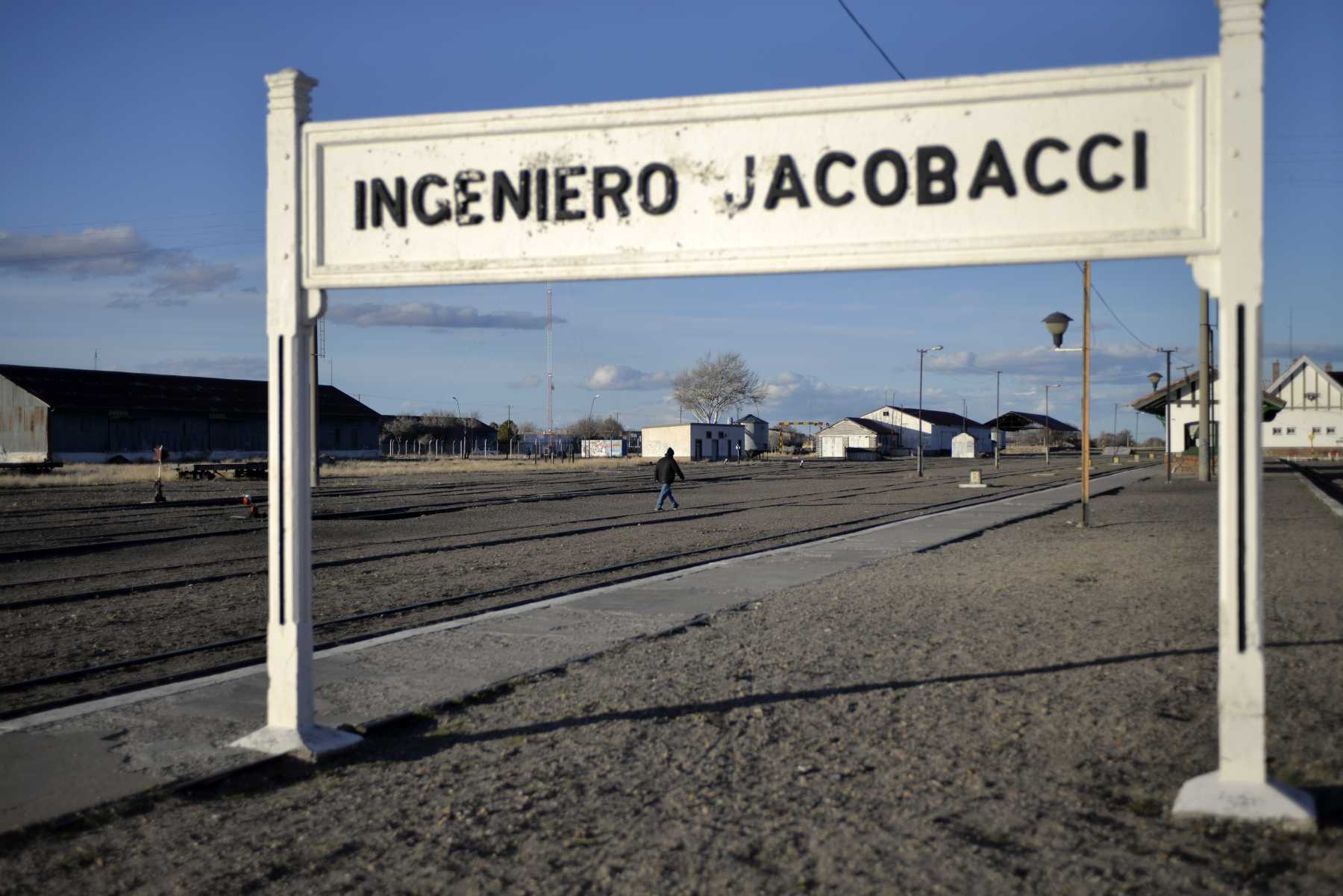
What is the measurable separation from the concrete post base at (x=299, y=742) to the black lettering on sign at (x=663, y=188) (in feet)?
10.9

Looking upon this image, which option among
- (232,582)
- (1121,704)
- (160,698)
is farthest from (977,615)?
(232,582)

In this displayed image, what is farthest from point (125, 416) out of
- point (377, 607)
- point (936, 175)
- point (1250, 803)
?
point (1250, 803)

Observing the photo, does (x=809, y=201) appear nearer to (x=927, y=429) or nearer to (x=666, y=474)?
(x=666, y=474)

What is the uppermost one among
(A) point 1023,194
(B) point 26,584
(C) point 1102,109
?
(C) point 1102,109

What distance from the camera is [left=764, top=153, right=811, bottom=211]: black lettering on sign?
16.9 ft

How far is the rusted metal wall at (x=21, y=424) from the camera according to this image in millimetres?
64625

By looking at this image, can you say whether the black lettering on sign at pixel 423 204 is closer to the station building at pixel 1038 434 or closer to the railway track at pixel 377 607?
the railway track at pixel 377 607

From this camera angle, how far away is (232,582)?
43.1 ft

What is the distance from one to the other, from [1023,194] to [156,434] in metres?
74.6

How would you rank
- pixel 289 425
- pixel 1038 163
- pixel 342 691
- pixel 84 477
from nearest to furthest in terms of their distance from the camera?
pixel 1038 163, pixel 289 425, pixel 342 691, pixel 84 477

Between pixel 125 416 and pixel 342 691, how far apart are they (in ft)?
228

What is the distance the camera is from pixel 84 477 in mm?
44094

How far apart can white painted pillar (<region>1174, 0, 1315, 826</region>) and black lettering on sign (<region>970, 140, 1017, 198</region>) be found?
2.92 feet

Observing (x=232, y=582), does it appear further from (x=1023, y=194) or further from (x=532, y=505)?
(x=532, y=505)
